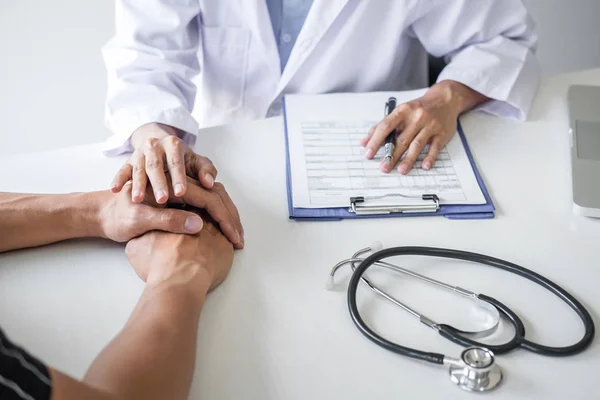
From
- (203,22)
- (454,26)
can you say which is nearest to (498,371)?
(454,26)

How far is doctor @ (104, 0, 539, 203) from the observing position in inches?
42.8

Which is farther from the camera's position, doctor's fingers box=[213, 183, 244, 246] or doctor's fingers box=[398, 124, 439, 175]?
doctor's fingers box=[398, 124, 439, 175]

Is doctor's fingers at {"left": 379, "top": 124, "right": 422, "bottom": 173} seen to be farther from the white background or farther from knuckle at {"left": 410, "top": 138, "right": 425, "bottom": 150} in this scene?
the white background

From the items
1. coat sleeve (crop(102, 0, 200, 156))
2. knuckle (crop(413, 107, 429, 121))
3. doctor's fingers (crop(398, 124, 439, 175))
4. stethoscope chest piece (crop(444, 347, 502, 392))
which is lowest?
stethoscope chest piece (crop(444, 347, 502, 392))

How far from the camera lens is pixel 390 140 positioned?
1054mm

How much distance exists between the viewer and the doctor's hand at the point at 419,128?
1030 mm

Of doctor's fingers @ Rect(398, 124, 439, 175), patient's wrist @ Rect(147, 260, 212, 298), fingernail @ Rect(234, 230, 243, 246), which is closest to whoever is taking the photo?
patient's wrist @ Rect(147, 260, 212, 298)

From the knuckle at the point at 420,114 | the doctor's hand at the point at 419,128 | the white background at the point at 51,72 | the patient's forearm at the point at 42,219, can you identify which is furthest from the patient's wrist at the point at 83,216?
the white background at the point at 51,72

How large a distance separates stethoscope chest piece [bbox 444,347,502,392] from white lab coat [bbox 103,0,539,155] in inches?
23.4

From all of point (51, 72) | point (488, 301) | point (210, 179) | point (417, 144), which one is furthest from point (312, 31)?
point (51, 72)

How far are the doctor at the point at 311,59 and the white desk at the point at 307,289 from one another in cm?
10

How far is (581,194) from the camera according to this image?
38.0 inches

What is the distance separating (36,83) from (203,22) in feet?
2.61

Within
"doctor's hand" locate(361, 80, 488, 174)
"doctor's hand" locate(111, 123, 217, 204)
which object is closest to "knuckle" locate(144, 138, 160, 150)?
"doctor's hand" locate(111, 123, 217, 204)
